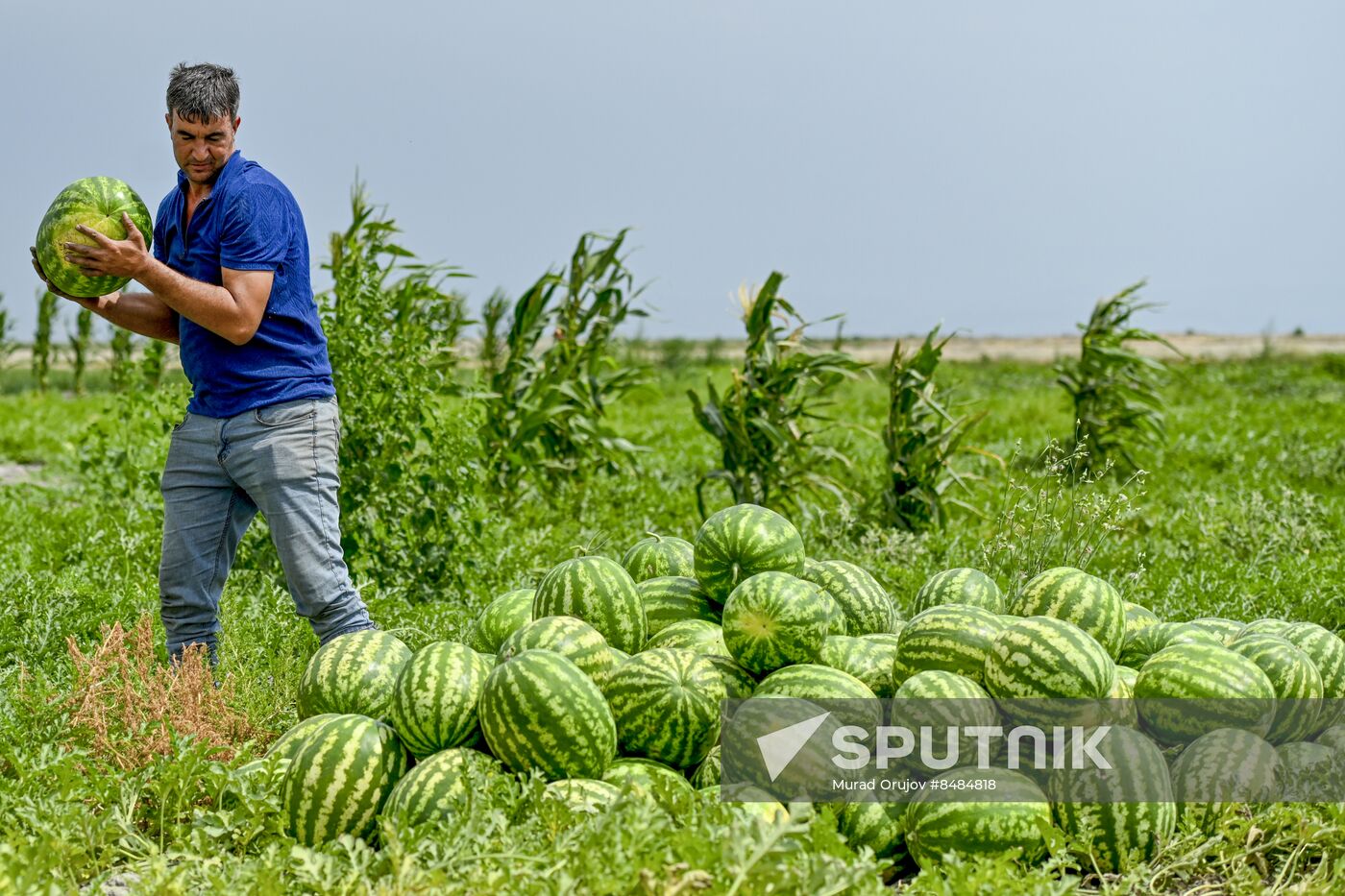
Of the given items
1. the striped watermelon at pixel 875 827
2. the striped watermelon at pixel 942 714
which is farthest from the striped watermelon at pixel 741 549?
the striped watermelon at pixel 875 827

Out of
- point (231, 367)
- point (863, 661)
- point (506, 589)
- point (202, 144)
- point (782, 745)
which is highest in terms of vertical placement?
point (202, 144)

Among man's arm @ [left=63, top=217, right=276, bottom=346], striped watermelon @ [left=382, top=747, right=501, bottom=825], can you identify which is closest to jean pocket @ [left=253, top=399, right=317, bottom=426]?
man's arm @ [left=63, top=217, right=276, bottom=346]

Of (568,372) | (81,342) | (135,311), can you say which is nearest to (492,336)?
(568,372)

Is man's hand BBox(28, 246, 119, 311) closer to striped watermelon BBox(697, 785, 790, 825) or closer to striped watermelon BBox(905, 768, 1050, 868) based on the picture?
striped watermelon BBox(697, 785, 790, 825)

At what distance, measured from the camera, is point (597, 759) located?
2824 millimetres

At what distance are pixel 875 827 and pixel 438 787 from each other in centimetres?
109

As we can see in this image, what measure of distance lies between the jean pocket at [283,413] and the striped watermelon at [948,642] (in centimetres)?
215

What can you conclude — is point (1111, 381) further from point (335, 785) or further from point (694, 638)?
point (335, 785)

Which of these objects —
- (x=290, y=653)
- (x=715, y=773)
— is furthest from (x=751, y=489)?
(x=715, y=773)

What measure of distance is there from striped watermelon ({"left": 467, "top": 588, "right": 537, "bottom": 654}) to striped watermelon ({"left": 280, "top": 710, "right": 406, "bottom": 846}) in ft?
2.35

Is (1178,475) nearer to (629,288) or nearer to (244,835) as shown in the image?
(629,288)

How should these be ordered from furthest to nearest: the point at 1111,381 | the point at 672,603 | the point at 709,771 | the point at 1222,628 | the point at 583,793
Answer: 1. the point at 1111,381
2. the point at 1222,628
3. the point at 672,603
4. the point at 709,771
5. the point at 583,793

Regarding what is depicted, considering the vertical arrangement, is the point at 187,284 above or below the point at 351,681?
above

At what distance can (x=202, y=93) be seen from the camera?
3783 millimetres
